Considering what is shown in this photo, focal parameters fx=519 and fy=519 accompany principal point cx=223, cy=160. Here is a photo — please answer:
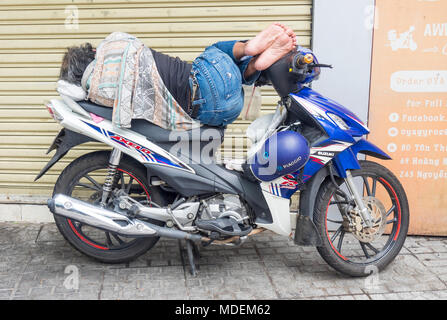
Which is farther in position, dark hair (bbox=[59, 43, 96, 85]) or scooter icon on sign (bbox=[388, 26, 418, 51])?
scooter icon on sign (bbox=[388, 26, 418, 51])

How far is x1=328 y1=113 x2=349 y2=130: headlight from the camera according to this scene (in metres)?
3.51

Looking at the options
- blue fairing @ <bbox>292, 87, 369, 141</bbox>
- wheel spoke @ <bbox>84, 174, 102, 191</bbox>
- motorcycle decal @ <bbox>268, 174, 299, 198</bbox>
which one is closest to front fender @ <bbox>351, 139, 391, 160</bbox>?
blue fairing @ <bbox>292, 87, 369, 141</bbox>

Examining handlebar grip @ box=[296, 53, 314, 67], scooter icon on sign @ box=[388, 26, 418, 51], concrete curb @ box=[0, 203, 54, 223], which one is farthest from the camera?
concrete curb @ box=[0, 203, 54, 223]

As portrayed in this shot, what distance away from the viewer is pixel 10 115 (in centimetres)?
465

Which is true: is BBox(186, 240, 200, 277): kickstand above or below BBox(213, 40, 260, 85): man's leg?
below

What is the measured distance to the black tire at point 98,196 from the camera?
3652mm

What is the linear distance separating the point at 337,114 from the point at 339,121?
0.05 metres

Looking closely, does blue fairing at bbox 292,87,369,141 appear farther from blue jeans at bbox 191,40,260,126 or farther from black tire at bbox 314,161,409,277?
blue jeans at bbox 191,40,260,126

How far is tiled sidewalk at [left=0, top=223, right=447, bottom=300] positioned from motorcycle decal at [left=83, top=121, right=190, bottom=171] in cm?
83

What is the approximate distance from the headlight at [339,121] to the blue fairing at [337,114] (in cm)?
2

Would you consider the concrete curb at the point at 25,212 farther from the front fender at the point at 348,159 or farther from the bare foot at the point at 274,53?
the front fender at the point at 348,159

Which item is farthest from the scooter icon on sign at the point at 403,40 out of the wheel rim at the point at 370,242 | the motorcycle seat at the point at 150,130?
the motorcycle seat at the point at 150,130
